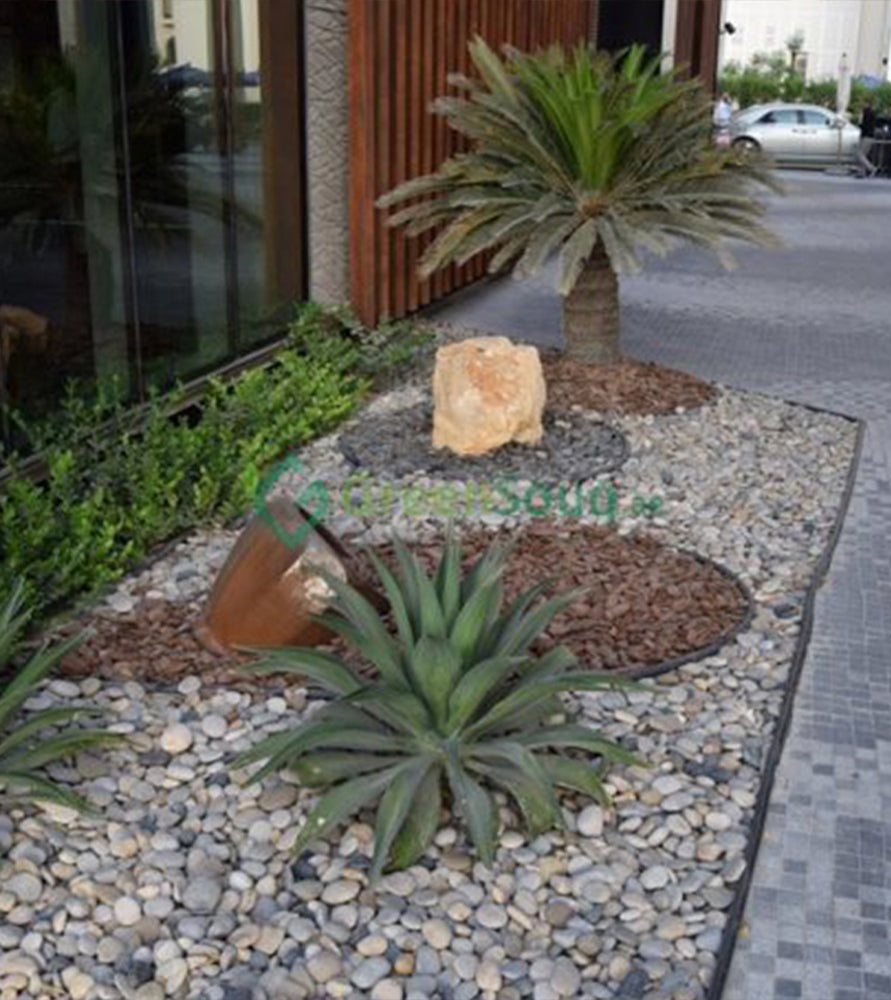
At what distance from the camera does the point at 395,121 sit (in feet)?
28.6

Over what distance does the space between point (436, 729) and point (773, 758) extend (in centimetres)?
104

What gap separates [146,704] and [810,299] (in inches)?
337

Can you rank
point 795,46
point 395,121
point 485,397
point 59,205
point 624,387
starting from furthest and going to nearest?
1. point 795,46
2. point 395,121
3. point 624,387
4. point 485,397
5. point 59,205

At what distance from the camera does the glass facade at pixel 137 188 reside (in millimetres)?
5422

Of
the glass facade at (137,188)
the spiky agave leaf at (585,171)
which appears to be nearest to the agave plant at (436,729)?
the glass facade at (137,188)

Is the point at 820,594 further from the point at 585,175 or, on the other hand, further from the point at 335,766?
the point at 585,175

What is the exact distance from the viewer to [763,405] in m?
7.62

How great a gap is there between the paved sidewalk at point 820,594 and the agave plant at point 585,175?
1.33 m

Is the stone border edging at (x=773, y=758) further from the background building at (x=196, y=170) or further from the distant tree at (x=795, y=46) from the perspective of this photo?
the distant tree at (x=795, y=46)

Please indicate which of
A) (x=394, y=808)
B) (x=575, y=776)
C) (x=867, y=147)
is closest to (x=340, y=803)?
(x=394, y=808)

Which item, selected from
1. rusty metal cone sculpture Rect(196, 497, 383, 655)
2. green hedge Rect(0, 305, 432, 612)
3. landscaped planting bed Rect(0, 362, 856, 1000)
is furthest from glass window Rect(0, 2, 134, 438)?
rusty metal cone sculpture Rect(196, 497, 383, 655)

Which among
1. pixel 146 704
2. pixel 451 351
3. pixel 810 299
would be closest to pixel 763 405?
pixel 451 351

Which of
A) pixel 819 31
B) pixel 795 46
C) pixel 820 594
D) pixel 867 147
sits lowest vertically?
pixel 820 594

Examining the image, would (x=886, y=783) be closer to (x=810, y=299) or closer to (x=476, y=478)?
(x=476, y=478)
